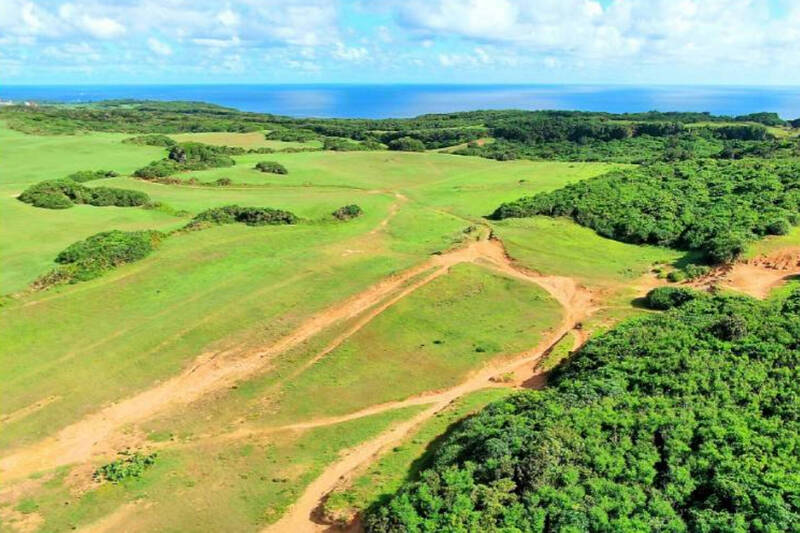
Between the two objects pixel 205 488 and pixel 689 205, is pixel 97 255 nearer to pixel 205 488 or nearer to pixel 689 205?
pixel 205 488

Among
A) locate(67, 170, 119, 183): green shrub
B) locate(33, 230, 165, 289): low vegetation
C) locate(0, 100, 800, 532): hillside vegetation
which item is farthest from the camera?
locate(67, 170, 119, 183): green shrub

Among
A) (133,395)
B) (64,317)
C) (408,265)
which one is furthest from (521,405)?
(64,317)

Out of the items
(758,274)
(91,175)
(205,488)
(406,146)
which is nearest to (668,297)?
(758,274)

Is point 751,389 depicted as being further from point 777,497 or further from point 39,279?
point 39,279

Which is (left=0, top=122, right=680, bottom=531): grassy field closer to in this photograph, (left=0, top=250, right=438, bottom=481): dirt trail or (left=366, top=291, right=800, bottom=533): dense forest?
(left=0, top=250, right=438, bottom=481): dirt trail

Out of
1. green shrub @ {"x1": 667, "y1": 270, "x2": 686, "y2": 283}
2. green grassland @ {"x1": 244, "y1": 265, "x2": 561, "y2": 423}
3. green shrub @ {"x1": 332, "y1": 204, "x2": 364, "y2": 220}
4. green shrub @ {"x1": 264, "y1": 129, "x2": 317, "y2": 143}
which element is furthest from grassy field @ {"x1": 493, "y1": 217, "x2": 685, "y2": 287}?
green shrub @ {"x1": 264, "y1": 129, "x2": 317, "y2": 143}

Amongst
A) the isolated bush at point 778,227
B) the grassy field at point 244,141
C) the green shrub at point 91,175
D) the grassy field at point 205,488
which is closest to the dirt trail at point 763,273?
the isolated bush at point 778,227

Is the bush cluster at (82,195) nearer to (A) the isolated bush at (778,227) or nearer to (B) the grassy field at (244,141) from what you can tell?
(B) the grassy field at (244,141)
